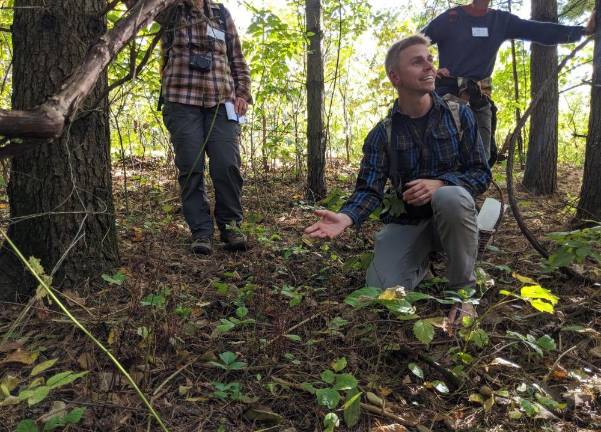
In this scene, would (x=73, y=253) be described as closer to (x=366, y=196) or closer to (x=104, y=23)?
(x=104, y=23)

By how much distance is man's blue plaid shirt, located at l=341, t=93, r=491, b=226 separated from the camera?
2656 mm

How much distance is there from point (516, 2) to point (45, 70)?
7937 millimetres

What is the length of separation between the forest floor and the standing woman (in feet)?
→ 2.40

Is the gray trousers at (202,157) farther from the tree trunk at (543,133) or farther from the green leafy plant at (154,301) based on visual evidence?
the tree trunk at (543,133)

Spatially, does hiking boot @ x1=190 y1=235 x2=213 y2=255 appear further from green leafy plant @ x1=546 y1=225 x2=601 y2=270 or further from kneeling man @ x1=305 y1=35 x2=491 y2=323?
green leafy plant @ x1=546 y1=225 x2=601 y2=270

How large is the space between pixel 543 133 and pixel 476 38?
232 centimetres

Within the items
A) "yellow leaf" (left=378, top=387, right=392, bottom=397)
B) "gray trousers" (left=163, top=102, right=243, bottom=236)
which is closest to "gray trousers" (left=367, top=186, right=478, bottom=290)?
"yellow leaf" (left=378, top=387, right=392, bottom=397)

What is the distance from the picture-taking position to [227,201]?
3.49 meters

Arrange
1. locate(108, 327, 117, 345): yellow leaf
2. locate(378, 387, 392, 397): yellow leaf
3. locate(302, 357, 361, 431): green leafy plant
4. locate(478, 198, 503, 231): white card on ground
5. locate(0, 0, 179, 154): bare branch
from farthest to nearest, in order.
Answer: locate(478, 198, 503, 231): white card on ground, locate(108, 327, 117, 345): yellow leaf, locate(378, 387, 392, 397): yellow leaf, locate(302, 357, 361, 431): green leafy plant, locate(0, 0, 179, 154): bare branch

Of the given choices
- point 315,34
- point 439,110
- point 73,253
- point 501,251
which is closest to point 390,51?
point 439,110

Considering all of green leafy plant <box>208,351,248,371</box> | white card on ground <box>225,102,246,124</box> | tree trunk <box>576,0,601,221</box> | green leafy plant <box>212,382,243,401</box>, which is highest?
white card on ground <box>225,102,246,124</box>

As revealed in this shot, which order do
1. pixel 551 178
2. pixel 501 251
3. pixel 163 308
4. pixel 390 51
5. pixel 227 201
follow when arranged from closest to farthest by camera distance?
pixel 163 308, pixel 390 51, pixel 501 251, pixel 227 201, pixel 551 178

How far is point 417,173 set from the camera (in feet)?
9.16

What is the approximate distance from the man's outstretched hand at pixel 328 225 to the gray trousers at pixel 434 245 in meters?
0.44
